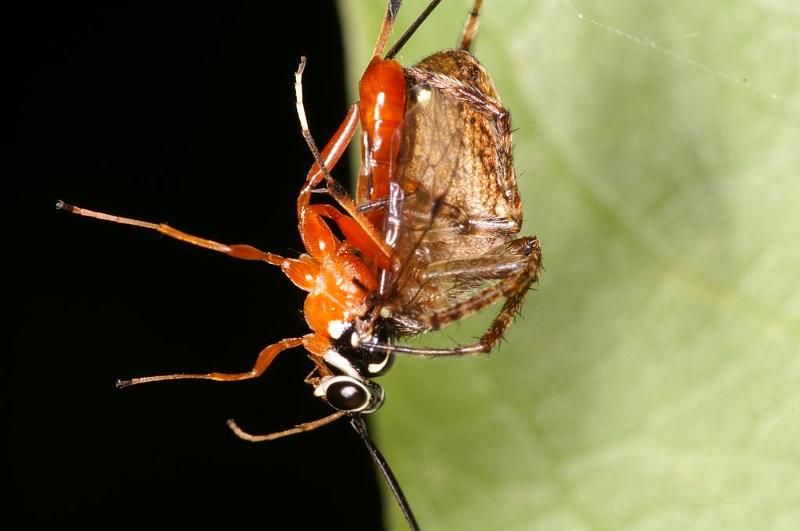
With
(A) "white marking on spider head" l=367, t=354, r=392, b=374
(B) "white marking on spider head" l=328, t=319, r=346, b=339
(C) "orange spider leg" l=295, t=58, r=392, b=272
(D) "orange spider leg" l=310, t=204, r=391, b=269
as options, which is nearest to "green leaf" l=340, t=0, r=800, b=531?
(C) "orange spider leg" l=295, t=58, r=392, b=272

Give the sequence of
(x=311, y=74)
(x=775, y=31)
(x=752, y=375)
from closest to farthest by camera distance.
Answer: (x=775, y=31) → (x=752, y=375) → (x=311, y=74)

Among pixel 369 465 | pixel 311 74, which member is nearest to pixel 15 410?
pixel 369 465

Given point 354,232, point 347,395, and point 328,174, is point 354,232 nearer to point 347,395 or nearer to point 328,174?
point 328,174

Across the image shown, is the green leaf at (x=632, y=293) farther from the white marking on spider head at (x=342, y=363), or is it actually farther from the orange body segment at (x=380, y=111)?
the white marking on spider head at (x=342, y=363)

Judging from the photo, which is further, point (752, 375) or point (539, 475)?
point (539, 475)

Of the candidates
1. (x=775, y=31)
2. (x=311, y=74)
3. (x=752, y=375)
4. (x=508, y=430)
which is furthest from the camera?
(x=311, y=74)

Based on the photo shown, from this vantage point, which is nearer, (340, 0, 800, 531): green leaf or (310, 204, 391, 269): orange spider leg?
(310, 204, 391, 269): orange spider leg

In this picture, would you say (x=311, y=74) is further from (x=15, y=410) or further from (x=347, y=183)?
(x=15, y=410)

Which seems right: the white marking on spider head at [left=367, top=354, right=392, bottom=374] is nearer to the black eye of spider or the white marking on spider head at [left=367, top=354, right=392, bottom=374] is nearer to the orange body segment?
the black eye of spider
